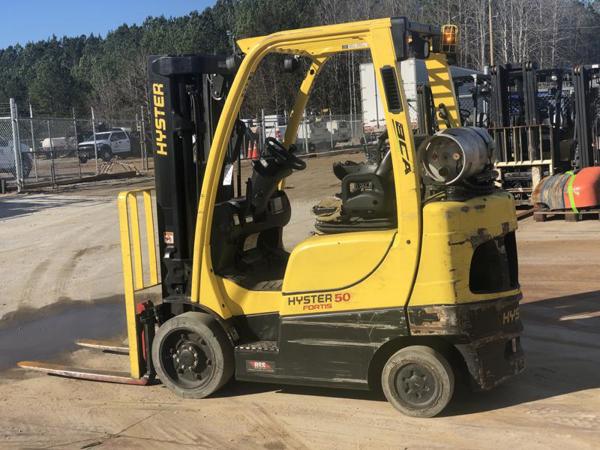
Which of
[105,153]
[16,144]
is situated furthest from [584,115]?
[105,153]

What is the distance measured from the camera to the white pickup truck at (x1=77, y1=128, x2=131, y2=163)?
1501 inches

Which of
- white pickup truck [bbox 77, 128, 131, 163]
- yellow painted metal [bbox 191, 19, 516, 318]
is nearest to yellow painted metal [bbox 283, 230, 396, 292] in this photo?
yellow painted metal [bbox 191, 19, 516, 318]

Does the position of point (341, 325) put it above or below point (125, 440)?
above

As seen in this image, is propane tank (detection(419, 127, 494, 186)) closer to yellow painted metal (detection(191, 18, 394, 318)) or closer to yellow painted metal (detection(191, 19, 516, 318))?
yellow painted metal (detection(191, 19, 516, 318))

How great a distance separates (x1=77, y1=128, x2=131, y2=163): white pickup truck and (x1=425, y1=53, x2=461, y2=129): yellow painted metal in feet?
110

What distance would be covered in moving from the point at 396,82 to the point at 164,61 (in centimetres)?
188

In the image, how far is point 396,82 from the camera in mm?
4461

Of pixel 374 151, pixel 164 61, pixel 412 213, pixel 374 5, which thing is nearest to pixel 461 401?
pixel 412 213

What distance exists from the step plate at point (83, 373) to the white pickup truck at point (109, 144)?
3210 centimetres

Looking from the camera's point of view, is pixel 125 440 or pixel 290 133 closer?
pixel 125 440

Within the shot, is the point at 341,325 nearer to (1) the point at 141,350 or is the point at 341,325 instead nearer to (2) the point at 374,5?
(1) the point at 141,350

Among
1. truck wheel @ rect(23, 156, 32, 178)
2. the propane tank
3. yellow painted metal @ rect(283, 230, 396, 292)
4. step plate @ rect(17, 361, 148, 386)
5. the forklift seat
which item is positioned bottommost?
step plate @ rect(17, 361, 148, 386)

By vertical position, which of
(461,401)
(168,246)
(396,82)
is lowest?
(461,401)

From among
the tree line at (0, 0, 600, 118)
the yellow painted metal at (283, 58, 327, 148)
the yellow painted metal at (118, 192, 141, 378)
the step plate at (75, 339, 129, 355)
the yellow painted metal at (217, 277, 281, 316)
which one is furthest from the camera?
the tree line at (0, 0, 600, 118)
